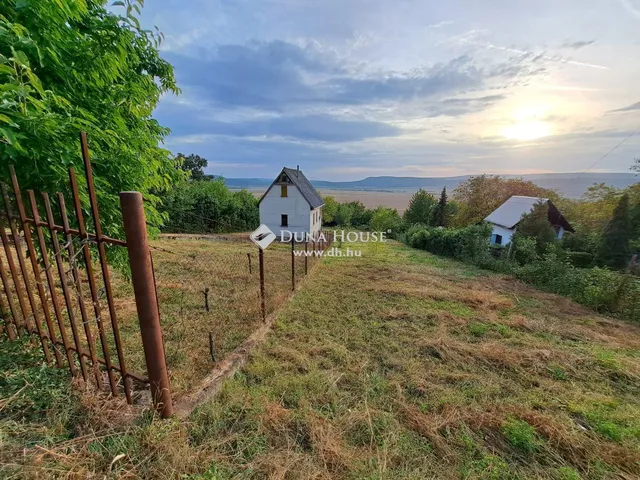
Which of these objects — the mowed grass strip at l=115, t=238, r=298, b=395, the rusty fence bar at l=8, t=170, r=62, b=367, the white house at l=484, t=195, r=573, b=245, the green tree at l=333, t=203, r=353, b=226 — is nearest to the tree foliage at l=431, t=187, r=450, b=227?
the white house at l=484, t=195, r=573, b=245

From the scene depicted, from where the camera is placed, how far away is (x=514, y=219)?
57.4 feet

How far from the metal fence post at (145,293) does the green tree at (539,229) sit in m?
14.6

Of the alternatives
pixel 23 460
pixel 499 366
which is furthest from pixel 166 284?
pixel 499 366

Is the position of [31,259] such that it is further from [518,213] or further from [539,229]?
[518,213]

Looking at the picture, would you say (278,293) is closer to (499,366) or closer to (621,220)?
(499,366)

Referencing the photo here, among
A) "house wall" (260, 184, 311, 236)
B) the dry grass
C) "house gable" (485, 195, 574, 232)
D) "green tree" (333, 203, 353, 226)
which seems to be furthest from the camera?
"green tree" (333, 203, 353, 226)

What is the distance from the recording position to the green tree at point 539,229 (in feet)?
39.0

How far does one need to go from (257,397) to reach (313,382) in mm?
605

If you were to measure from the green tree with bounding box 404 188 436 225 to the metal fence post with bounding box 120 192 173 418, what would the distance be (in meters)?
29.3

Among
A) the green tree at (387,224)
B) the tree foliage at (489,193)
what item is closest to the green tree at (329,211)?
the green tree at (387,224)

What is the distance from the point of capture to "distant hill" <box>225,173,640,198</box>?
20.2 meters

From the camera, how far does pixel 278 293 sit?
17.5 feet

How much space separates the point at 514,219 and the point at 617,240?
7235 mm

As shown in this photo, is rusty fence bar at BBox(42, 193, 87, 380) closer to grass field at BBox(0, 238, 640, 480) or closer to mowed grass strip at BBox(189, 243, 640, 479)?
grass field at BBox(0, 238, 640, 480)
